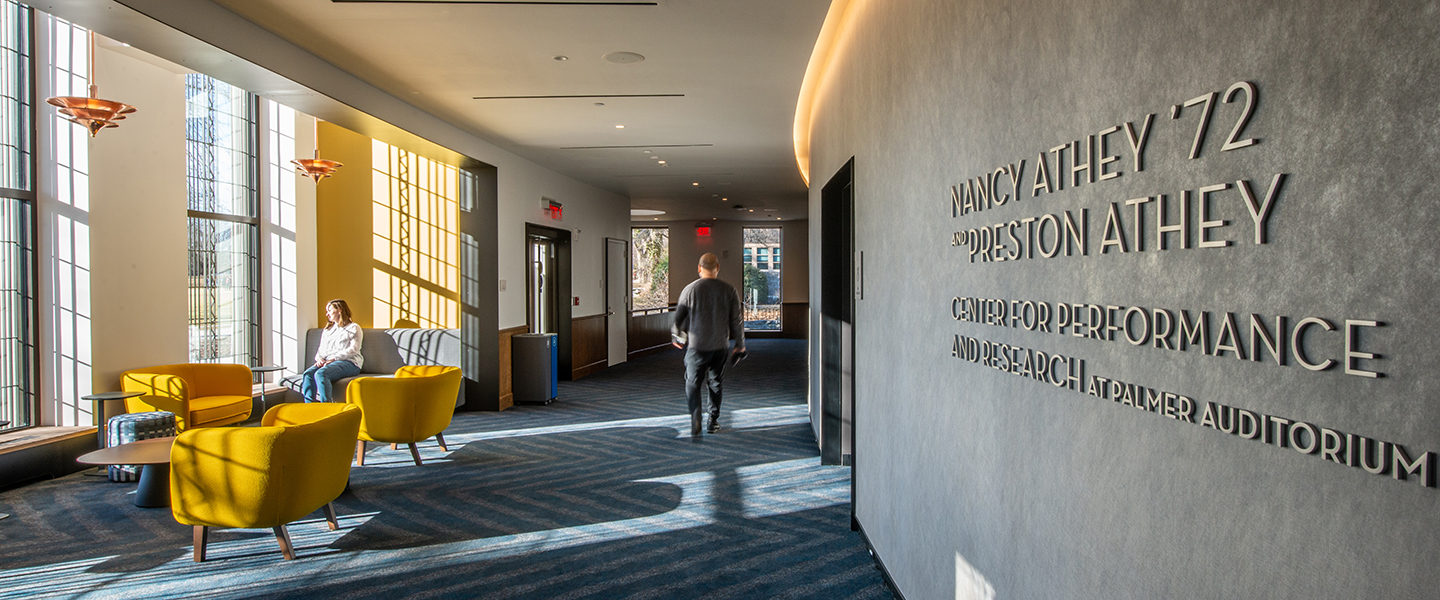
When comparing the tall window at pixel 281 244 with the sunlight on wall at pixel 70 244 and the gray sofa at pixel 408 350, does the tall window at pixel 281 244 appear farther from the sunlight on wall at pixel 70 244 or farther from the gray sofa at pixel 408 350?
the sunlight on wall at pixel 70 244

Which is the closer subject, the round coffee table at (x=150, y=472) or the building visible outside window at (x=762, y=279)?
the round coffee table at (x=150, y=472)

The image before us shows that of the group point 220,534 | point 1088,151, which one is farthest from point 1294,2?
point 220,534

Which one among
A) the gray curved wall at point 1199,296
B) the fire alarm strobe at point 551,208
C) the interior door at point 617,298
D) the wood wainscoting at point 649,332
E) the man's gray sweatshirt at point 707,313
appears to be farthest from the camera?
the wood wainscoting at point 649,332

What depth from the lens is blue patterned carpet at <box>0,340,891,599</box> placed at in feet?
12.2

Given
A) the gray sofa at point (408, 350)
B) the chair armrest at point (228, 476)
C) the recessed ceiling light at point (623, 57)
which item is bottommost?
the chair armrest at point (228, 476)

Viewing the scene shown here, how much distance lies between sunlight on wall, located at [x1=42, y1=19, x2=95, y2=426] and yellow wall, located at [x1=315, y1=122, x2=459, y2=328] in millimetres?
2905

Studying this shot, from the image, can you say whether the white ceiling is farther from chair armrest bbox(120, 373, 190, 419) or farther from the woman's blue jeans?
chair armrest bbox(120, 373, 190, 419)

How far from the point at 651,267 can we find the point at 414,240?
36.7 ft

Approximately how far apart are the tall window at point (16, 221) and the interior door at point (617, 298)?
791 cm

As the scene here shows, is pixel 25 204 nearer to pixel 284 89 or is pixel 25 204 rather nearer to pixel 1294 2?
pixel 284 89

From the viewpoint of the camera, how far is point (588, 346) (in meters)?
12.3

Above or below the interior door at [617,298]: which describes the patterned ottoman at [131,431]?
below

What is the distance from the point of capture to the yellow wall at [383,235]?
30.7ft

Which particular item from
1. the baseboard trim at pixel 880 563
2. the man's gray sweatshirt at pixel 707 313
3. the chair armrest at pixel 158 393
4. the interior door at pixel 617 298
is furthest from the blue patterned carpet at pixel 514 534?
the interior door at pixel 617 298
